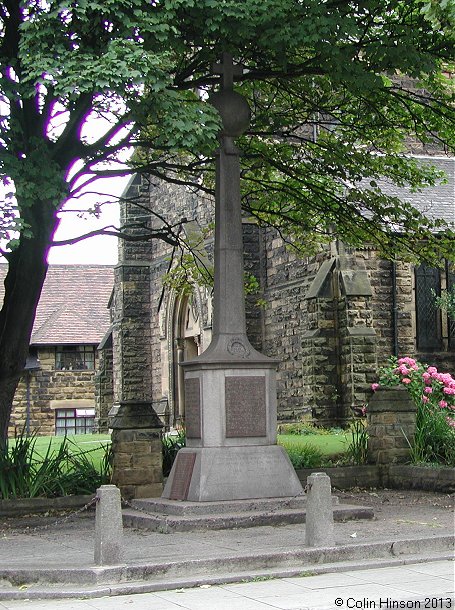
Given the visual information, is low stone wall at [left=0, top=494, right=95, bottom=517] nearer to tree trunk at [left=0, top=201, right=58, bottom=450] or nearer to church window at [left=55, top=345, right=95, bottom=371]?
tree trunk at [left=0, top=201, right=58, bottom=450]

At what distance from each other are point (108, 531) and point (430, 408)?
1001 centimetres

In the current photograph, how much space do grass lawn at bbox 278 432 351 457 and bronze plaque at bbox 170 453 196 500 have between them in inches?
205

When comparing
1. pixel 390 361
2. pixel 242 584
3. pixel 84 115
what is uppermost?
pixel 84 115

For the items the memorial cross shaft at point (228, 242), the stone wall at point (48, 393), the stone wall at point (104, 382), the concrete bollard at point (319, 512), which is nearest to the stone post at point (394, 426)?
the memorial cross shaft at point (228, 242)

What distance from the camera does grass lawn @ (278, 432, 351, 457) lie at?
1847 centimetres

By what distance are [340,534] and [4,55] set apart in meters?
7.66

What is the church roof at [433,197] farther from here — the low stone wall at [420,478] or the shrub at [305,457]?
the low stone wall at [420,478]

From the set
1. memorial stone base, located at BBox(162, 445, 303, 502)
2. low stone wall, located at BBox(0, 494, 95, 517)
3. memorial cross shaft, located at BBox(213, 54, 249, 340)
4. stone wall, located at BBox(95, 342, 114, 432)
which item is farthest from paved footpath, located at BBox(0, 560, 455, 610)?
stone wall, located at BBox(95, 342, 114, 432)

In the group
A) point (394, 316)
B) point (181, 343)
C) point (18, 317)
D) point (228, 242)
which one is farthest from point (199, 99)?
point (181, 343)

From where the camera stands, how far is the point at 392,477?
16.2m

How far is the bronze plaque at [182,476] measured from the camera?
1261 centimetres

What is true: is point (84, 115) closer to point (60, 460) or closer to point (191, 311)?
point (60, 460)

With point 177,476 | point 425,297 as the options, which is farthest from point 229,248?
point 425,297

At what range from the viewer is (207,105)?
497 inches
